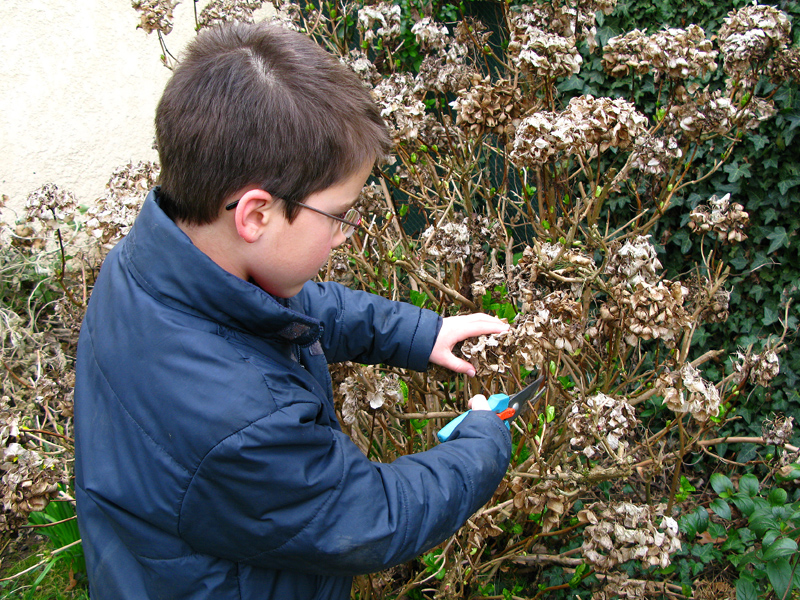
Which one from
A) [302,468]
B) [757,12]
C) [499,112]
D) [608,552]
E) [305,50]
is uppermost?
[757,12]

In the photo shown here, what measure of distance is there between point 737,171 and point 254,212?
2.54 metres

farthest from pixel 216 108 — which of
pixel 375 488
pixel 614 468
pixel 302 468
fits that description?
pixel 614 468

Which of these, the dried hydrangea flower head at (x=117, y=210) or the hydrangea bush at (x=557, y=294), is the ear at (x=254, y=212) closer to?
the hydrangea bush at (x=557, y=294)

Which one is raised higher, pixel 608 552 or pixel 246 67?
pixel 246 67

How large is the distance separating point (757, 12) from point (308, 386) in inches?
77.4

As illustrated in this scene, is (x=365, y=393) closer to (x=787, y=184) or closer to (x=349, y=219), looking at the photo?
(x=349, y=219)

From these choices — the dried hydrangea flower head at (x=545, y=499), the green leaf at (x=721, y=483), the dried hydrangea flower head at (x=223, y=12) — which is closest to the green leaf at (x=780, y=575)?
the green leaf at (x=721, y=483)

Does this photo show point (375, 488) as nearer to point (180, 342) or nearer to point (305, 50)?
point (180, 342)

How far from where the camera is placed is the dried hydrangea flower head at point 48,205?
2332 millimetres

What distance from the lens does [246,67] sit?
1.24 metres

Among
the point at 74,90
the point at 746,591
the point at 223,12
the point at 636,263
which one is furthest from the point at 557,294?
the point at 74,90

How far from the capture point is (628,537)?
4.95 ft

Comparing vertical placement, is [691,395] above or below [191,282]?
below

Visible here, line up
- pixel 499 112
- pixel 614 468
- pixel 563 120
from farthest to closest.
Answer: pixel 499 112, pixel 563 120, pixel 614 468
